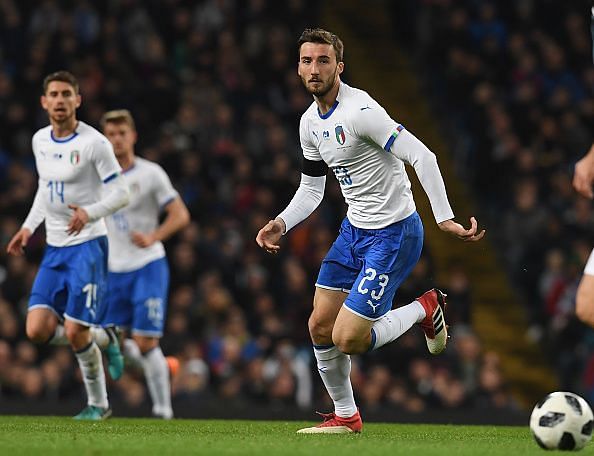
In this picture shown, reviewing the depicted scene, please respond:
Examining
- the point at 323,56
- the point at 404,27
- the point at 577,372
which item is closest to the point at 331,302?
the point at 323,56

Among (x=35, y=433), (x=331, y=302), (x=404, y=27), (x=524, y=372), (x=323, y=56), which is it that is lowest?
(x=524, y=372)

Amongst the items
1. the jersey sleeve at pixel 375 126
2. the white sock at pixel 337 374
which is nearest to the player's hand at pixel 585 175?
the jersey sleeve at pixel 375 126

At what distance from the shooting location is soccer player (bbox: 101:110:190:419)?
444 inches

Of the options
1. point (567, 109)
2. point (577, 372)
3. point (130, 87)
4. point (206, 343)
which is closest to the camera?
point (206, 343)

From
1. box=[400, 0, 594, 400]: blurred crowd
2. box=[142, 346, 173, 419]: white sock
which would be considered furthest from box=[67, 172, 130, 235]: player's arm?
box=[400, 0, 594, 400]: blurred crowd

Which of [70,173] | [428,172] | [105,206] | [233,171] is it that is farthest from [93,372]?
[233,171]

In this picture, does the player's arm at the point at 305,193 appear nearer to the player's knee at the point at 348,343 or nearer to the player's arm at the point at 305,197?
the player's arm at the point at 305,197

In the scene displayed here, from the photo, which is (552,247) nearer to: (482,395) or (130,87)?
(482,395)

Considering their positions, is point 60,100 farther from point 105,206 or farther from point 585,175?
point 585,175

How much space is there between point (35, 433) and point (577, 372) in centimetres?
867

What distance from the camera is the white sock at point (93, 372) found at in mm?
10242

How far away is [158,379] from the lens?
37.1ft

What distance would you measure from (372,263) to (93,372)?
312cm

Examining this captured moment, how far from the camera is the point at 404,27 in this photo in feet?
71.2
